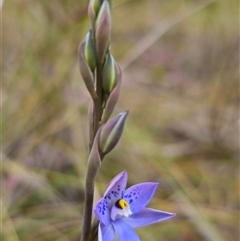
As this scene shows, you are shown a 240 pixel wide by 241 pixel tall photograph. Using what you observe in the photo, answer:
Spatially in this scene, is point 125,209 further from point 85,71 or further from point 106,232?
point 85,71

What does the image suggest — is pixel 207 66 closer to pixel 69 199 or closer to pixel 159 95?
pixel 159 95

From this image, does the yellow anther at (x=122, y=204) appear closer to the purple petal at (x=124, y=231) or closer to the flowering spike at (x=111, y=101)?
the purple petal at (x=124, y=231)

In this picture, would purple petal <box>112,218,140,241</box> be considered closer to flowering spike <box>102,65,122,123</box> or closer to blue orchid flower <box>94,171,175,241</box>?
blue orchid flower <box>94,171,175,241</box>

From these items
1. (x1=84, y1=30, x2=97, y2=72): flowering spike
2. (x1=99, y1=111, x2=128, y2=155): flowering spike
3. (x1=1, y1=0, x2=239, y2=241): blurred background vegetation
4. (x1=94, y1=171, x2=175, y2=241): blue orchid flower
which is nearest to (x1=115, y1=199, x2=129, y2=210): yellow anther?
(x1=94, y1=171, x2=175, y2=241): blue orchid flower

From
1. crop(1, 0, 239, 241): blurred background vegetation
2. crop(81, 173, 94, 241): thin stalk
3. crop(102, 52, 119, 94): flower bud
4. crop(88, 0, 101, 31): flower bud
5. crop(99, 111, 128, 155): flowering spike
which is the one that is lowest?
crop(1, 0, 239, 241): blurred background vegetation

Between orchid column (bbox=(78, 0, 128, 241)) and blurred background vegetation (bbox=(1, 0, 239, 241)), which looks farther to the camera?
blurred background vegetation (bbox=(1, 0, 239, 241))

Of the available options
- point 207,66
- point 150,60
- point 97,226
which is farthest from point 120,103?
point 97,226
